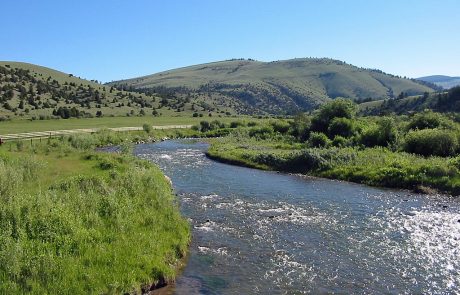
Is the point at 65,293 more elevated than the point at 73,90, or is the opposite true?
the point at 73,90

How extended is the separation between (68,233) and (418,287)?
1739 cm

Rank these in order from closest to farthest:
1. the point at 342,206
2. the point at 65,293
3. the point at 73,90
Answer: the point at 65,293, the point at 342,206, the point at 73,90

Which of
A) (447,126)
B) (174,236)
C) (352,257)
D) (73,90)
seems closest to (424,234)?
(352,257)

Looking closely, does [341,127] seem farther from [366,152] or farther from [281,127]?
[281,127]

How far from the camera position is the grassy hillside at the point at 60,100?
116 metres

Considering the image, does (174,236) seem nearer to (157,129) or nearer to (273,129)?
(273,129)

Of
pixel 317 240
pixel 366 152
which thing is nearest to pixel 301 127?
pixel 366 152

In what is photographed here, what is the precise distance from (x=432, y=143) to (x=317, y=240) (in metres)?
37.0

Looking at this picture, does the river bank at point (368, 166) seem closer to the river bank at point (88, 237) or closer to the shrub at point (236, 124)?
the river bank at point (88, 237)

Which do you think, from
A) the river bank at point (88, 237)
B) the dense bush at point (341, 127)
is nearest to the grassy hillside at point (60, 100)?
the dense bush at point (341, 127)

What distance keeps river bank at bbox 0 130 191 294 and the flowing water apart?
6.56ft

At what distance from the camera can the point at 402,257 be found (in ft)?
80.5

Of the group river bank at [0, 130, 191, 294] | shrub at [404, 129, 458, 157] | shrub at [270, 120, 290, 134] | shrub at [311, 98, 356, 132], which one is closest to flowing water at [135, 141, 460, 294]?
river bank at [0, 130, 191, 294]

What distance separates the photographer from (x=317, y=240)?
27.3 m
